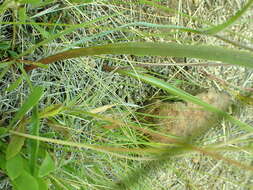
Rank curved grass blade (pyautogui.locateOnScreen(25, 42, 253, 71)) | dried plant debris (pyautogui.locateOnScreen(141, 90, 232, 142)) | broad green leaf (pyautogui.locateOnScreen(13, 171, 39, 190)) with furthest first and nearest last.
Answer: dried plant debris (pyautogui.locateOnScreen(141, 90, 232, 142))
broad green leaf (pyautogui.locateOnScreen(13, 171, 39, 190))
curved grass blade (pyautogui.locateOnScreen(25, 42, 253, 71))

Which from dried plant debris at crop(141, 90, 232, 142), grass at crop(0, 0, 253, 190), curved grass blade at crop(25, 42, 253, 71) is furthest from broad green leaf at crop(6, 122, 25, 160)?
dried plant debris at crop(141, 90, 232, 142)

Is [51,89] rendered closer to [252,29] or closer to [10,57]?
[10,57]

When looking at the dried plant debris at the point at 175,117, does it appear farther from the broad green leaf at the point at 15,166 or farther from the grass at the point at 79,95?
the broad green leaf at the point at 15,166

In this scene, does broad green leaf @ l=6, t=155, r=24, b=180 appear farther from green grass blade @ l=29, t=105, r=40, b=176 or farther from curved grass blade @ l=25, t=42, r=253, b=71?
curved grass blade @ l=25, t=42, r=253, b=71

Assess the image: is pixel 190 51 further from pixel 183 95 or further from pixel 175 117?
pixel 175 117

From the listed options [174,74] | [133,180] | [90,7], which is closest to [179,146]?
[133,180]

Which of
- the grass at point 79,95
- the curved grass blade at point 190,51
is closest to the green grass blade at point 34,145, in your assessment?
the grass at point 79,95

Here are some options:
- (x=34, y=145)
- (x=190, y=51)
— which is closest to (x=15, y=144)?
(x=34, y=145)
